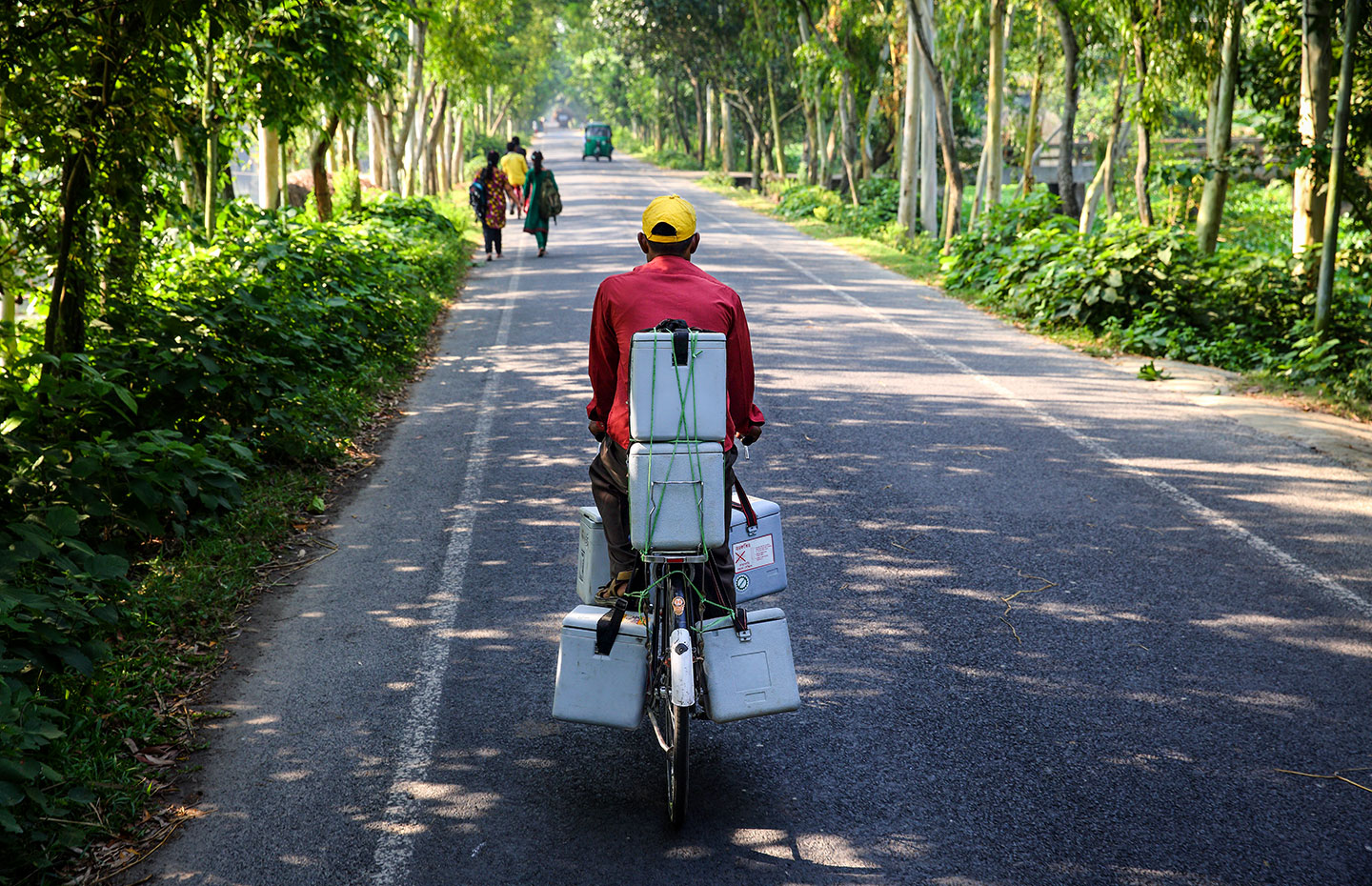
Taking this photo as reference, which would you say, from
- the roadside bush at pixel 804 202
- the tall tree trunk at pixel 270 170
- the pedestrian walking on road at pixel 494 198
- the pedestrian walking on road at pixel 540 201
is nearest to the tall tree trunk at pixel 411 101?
the pedestrian walking on road at pixel 494 198

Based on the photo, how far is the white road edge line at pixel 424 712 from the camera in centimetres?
357

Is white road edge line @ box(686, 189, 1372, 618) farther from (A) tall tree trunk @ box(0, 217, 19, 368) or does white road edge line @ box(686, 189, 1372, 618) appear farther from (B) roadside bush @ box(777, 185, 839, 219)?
(B) roadside bush @ box(777, 185, 839, 219)

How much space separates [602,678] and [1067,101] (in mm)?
20550

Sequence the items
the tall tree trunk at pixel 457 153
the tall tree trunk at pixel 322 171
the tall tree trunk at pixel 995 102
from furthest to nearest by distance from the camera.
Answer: the tall tree trunk at pixel 457 153 → the tall tree trunk at pixel 995 102 → the tall tree trunk at pixel 322 171

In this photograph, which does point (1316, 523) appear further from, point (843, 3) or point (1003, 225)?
point (843, 3)

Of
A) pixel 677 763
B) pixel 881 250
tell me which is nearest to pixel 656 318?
pixel 677 763

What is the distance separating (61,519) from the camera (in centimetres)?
446

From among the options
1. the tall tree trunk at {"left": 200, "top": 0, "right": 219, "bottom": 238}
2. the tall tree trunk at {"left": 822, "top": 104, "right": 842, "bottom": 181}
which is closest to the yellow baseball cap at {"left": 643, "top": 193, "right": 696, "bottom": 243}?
the tall tree trunk at {"left": 200, "top": 0, "right": 219, "bottom": 238}

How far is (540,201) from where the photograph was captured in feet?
65.7

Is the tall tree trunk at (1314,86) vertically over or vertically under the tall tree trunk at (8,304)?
over

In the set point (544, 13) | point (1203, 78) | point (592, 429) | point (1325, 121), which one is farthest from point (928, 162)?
point (544, 13)

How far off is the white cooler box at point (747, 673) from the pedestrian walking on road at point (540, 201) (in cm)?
1708

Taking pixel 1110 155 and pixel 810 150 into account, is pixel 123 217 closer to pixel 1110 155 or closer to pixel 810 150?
pixel 1110 155

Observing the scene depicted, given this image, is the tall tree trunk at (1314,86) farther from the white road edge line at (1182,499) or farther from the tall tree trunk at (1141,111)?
the white road edge line at (1182,499)
